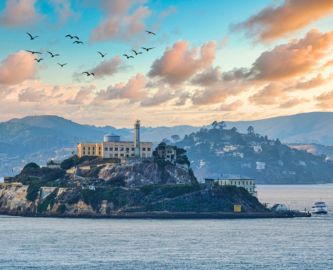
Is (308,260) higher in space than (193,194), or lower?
lower

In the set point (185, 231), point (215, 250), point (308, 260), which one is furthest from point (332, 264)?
point (185, 231)

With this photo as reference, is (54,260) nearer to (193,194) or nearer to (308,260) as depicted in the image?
(308,260)

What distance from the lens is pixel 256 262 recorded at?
112m

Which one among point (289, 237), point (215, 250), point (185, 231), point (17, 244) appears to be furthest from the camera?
point (185, 231)

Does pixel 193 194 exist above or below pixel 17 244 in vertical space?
above

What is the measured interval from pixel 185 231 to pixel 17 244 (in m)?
36.7

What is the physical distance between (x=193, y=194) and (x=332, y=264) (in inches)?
3489

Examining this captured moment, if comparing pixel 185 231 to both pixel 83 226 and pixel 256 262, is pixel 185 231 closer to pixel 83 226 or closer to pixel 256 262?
pixel 83 226

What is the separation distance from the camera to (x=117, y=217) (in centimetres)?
19625

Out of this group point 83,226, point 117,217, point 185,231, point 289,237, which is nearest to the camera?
point 289,237

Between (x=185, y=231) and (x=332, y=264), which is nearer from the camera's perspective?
(x=332, y=264)

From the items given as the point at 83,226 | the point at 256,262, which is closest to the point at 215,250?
the point at 256,262

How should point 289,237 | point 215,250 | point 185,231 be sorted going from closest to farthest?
point 215,250, point 289,237, point 185,231

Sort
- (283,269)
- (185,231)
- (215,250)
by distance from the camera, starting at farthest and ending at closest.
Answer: (185,231) < (215,250) < (283,269)
